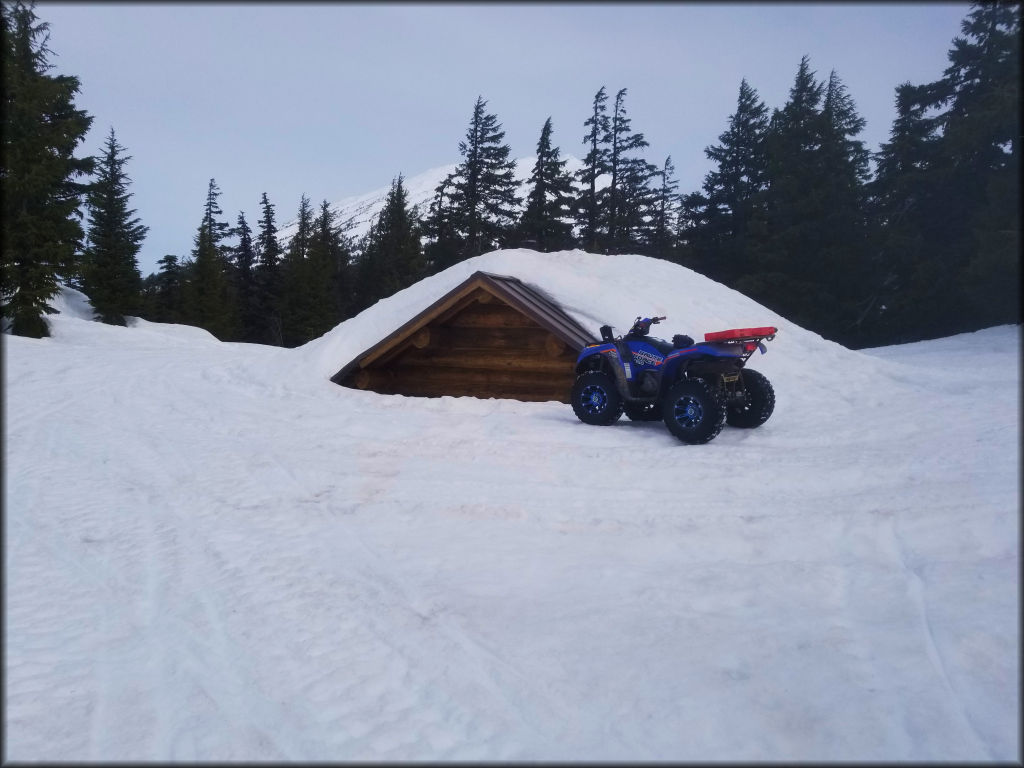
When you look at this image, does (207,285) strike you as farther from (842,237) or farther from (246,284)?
(842,237)

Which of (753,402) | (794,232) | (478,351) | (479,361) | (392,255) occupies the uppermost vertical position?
(392,255)

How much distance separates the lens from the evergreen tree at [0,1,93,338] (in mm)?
15867

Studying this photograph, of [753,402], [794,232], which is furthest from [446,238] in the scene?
[753,402]

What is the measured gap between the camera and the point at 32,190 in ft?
54.3

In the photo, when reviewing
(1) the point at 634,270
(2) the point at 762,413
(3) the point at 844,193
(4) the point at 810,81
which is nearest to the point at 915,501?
(2) the point at 762,413

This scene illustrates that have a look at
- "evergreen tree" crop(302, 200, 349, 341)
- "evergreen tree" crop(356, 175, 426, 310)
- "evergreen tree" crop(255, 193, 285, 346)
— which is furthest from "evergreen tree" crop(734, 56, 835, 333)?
"evergreen tree" crop(255, 193, 285, 346)

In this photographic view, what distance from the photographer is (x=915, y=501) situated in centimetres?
538

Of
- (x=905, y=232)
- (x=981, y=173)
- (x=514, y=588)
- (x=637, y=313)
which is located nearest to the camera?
(x=514, y=588)

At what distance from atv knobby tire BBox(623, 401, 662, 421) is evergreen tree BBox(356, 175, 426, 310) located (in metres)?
35.3

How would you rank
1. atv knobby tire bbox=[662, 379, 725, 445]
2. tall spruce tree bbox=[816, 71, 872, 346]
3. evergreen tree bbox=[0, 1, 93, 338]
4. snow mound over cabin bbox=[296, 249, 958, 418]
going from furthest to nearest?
tall spruce tree bbox=[816, 71, 872, 346] → evergreen tree bbox=[0, 1, 93, 338] → snow mound over cabin bbox=[296, 249, 958, 418] → atv knobby tire bbox=[662, 379, 725, 445]

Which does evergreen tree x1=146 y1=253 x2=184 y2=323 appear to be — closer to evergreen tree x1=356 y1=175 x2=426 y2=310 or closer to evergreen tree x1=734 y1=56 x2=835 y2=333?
evergreen tree x1=356 y1=175 x2=426 y2=310

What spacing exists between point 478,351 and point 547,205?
27.3 meters

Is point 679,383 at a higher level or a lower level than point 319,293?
lower

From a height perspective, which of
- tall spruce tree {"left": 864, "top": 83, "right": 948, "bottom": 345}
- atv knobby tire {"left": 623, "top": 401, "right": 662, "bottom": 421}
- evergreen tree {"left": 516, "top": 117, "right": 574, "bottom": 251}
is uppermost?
evergreen tree {"left": 516, "top": 117, "right": 574, "bottom": 251}
